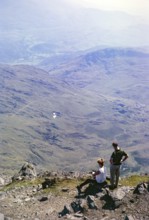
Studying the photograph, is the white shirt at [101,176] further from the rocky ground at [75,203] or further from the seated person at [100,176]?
the rocky ground at [75,203]

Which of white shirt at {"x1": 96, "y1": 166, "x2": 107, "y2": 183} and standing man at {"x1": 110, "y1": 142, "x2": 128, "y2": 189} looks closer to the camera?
standing man at {"x1": 110, "y1": 142, "x2": 128, "y2": 189}

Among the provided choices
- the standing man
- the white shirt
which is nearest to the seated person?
the white shirt

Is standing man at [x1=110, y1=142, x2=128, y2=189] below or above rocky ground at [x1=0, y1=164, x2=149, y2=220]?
above

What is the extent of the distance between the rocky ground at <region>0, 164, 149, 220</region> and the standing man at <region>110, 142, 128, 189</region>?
884 mm

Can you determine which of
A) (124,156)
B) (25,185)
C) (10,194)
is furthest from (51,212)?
(25,185)

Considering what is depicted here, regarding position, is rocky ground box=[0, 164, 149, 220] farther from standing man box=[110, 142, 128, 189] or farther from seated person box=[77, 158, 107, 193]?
standing man box=[110, 142, 128, 189]

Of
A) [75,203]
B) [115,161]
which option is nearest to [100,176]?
[115,161]

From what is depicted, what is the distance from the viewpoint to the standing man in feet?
112

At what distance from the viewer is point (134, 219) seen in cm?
2883

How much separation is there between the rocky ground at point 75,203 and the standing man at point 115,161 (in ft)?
2.90

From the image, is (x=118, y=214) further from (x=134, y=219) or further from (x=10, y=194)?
(x=10, y=194)

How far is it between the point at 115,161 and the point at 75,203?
4.98 meters

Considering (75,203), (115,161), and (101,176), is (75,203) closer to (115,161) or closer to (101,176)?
(101,176)

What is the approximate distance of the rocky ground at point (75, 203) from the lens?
30.8 metres
